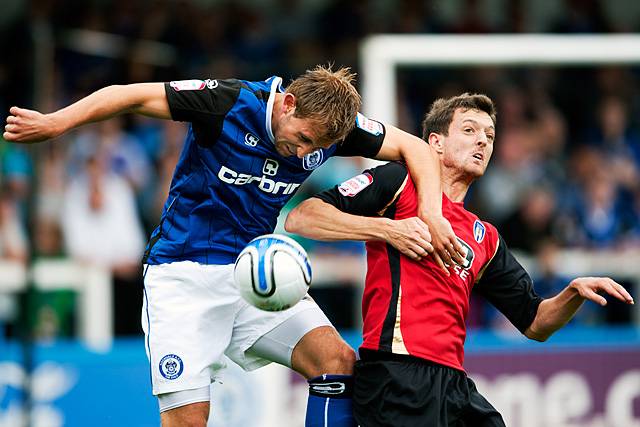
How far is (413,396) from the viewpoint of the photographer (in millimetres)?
5113

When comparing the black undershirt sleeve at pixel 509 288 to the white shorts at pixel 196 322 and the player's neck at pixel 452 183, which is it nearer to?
the player's neck at pixel 452 183

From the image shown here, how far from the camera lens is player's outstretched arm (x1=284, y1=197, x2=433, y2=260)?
5.16 m

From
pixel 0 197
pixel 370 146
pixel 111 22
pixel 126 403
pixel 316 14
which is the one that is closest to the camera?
pixel 370 146

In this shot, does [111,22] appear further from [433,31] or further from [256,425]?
[256,425]

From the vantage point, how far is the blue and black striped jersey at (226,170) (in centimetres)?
530

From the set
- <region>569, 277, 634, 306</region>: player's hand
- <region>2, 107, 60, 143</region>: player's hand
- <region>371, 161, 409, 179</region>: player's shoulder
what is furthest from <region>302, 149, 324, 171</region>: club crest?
<region>569, 277, 634, 306</region>: player's hand

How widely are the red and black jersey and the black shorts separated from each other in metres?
0.05

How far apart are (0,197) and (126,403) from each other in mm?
2051

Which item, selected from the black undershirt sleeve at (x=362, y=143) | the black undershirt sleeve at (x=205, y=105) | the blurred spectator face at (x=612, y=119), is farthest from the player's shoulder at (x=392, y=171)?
the blurred spectator face at (x=612, y=119)

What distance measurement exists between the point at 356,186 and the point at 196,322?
93cm

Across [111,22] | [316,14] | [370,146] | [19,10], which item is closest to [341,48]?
[316,14]

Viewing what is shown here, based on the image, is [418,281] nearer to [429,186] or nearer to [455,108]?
[429,186]

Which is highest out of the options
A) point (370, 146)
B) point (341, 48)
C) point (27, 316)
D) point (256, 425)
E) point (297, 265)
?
point (341, 48)

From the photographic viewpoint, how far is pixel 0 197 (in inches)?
379
